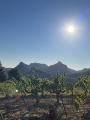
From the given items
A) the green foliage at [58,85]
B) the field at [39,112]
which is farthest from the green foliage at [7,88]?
the green foliage at [58,85]

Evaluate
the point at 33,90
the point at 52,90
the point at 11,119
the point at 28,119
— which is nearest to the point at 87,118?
the point at 28,119

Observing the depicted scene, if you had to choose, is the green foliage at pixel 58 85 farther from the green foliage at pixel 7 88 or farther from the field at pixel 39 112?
the green foliage at pixel 7 88

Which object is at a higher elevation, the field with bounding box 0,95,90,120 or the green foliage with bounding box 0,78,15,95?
the green foliage with bounding box 0,78,15,95

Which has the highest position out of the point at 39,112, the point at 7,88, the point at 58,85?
the point at 58,85

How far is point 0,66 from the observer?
54.8 m

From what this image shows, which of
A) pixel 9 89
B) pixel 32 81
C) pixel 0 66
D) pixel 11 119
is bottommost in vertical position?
pixel 11 119

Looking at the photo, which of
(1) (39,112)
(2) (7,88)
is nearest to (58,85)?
(1) (39,112)

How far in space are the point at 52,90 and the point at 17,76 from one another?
3731 centimetres

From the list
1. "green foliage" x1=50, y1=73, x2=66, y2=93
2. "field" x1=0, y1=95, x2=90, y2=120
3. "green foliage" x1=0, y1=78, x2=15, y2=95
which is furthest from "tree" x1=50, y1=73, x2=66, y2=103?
"green foliage" x1=0, y1=78, x2=15, y2=95

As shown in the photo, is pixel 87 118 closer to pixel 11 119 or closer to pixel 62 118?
pixel 62 118

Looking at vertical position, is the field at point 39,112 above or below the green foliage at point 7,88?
below

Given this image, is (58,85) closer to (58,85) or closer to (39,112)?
(58,85)

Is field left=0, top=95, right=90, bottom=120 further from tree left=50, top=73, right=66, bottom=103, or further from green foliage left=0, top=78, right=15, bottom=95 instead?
green foliage left=0, top=78, right=15, bottom=95

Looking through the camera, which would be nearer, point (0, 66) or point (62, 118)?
point (62, 118)
